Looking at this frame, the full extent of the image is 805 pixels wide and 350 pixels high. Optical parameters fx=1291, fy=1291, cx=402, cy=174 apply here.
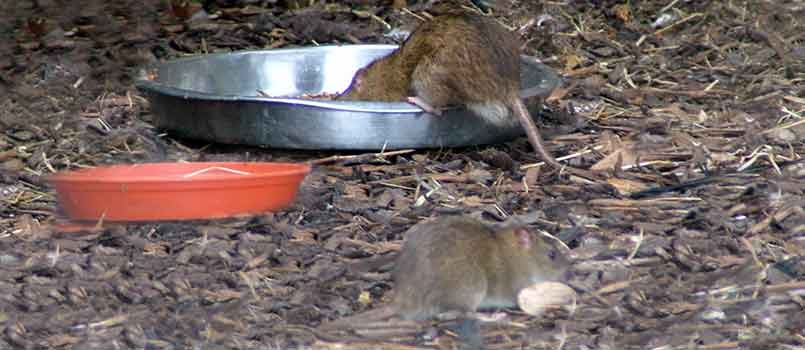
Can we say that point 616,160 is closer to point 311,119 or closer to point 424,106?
point 424,106

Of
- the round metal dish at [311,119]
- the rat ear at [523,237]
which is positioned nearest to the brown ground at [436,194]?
the round metal dish at [311,119]

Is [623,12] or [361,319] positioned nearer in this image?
[361,319]

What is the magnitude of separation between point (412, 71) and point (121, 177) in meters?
1.87

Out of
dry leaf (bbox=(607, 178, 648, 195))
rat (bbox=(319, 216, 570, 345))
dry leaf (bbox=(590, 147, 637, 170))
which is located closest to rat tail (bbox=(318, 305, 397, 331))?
rat (bbox=(319, 216, 570, 345))

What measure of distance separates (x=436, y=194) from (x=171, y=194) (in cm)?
129

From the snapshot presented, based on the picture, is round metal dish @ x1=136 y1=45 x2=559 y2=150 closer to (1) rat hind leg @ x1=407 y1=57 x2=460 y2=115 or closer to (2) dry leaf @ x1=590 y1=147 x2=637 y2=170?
(1) rat hind leg @ x1=407 y1=57 x2=460 y2=115

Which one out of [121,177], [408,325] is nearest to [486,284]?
[408,325]

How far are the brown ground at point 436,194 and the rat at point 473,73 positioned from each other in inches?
9.6

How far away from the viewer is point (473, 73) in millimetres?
6277

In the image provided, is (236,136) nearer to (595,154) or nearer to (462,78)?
(462,78)

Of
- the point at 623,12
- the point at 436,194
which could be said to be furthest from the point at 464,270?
the point at 623,12

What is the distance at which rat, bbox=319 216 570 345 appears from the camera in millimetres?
4328

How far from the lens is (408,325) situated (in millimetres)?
4305

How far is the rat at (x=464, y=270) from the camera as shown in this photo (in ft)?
14.2
